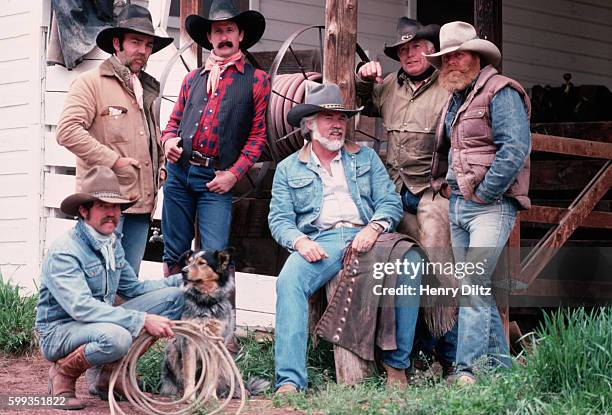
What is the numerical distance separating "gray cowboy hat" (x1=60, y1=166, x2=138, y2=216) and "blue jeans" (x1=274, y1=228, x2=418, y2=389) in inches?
44.5

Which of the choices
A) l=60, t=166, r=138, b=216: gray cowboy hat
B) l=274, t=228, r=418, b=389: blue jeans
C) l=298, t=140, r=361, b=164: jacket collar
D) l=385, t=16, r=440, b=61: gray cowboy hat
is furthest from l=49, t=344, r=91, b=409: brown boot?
l=385, t=16, r=440, b=61: gray cowboy hat

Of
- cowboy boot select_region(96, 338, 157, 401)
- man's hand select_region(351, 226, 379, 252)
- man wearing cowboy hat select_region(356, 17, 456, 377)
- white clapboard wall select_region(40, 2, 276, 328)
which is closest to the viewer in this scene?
cowboy boot select_region(96, 338, 157, 401)

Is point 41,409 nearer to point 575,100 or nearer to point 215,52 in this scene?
point 215,52

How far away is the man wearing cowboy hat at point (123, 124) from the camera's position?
7312 mm

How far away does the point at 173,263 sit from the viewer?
7.74 metres

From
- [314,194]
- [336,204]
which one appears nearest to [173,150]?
[314,194]

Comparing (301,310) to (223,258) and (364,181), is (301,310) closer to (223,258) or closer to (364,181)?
(223,258)

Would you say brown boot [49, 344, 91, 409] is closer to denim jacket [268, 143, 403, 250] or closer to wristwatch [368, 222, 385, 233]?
denim jacket [268, 143, 403, 250]

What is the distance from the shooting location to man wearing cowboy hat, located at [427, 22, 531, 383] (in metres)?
6.42

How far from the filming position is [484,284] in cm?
654

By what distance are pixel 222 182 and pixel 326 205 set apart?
0.74 metres

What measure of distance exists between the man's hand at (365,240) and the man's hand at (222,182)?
38.5 inches

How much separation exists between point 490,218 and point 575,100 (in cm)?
548

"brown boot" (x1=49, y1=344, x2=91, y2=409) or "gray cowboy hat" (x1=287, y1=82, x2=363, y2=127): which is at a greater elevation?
"gray cowboy hat" (x1=287, y1=82, x2=363, y2=127)
